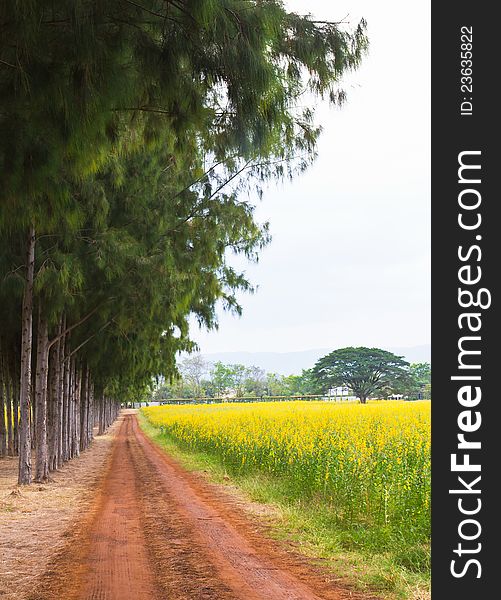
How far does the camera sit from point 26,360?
14.8 meters

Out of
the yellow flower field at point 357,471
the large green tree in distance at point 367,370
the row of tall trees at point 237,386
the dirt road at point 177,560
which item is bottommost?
the row of tall trees at point 237,386

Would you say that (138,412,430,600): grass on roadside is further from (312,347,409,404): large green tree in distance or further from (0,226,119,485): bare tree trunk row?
(312,347,409,404): large green tree in distance

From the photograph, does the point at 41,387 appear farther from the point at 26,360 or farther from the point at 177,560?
the point at 177,560

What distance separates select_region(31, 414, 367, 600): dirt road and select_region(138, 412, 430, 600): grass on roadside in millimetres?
330

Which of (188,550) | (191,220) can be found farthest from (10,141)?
(191,220)

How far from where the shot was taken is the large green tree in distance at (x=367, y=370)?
97.4 m

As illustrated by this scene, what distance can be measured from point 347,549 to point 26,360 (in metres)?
9.21

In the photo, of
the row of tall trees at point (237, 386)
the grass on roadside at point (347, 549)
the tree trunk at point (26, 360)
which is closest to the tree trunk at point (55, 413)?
the tree trunk at point (26, 360)

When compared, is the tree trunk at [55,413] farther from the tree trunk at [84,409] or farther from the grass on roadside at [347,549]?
the tree trunk at [84,409]

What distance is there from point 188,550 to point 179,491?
18.9 feet

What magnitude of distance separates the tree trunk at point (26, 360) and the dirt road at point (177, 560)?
11.0ft

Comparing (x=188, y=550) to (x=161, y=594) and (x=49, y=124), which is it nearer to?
(x=161, y=594)

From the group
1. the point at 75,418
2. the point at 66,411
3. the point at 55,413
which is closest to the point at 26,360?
the point at 55,413

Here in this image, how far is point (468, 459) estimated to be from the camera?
15.4 feet
